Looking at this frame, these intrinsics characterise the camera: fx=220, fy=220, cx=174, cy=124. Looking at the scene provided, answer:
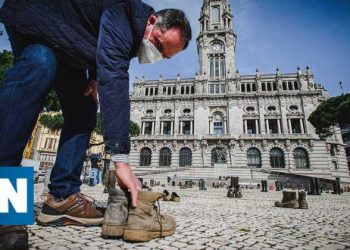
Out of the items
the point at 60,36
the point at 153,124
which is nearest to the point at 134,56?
the point at 60,36

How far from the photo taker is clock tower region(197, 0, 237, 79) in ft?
118

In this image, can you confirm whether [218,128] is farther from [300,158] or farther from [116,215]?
[116,215]

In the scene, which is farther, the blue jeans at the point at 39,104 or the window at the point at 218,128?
the window at the point at 218,128

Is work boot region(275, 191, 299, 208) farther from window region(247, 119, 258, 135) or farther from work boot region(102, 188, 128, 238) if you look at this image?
window region(247, 119, 258, 135)

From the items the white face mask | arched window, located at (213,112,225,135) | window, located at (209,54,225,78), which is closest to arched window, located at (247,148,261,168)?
arched window, located at (213,112,225,135)

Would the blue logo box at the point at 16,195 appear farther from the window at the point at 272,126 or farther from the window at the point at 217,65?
the window at the point at 217,65

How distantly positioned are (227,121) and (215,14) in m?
20.8

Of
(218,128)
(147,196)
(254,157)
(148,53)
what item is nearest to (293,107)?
(254,157)

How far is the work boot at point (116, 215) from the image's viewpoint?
1.45 m

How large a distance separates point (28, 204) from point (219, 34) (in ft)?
134

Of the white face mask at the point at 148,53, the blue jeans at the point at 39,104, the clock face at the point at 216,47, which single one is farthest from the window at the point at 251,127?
the blue jeans at the point at 39,104

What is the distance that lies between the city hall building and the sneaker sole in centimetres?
2770

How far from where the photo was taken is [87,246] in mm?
1329

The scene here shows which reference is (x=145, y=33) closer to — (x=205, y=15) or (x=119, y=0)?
(x=119, y=0)
